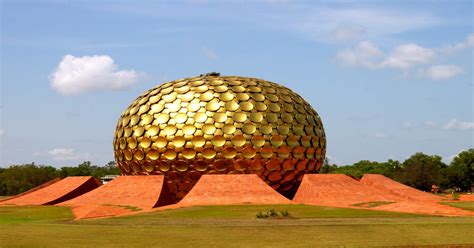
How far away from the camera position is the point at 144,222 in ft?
74.7

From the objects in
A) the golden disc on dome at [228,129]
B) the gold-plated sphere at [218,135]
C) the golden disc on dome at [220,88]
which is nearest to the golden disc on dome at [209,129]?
the gold-plated sphere at [218,135]

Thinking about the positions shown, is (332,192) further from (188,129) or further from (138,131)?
(138,131)

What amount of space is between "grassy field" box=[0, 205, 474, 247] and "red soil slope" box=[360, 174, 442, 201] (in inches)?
517

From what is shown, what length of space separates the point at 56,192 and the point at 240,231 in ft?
74.5

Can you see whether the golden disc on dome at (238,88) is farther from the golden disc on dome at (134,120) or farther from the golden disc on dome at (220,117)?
the golden disc on dome at (134,120)

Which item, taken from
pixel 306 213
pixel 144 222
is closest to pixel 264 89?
pixel 306 213

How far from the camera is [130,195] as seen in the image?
110 ft

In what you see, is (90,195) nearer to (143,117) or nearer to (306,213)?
(143,117)

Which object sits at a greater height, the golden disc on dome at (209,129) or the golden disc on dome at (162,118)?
the golden disc on dome at (162,118)

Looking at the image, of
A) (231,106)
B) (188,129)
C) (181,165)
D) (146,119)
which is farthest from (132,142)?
(231,106)

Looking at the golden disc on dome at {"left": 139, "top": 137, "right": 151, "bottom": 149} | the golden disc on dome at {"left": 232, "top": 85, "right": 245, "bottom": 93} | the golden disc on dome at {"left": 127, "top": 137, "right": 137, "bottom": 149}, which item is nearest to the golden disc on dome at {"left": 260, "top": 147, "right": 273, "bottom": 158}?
the golden disc on dome at {"left": 232, "top": 85, "right": 245, "bottom": 93}

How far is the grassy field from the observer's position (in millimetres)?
16328

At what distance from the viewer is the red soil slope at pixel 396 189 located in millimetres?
38500

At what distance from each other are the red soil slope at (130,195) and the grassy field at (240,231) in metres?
6.02
